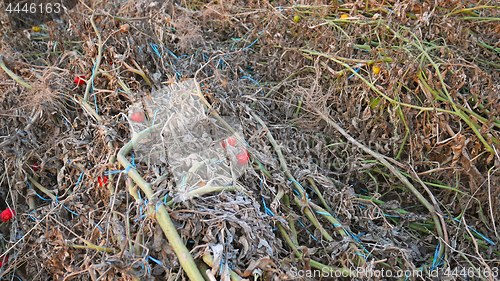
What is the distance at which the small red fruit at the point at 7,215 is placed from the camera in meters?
1.52

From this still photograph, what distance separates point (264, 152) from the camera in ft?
5.16

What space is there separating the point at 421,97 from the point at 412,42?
336 mm

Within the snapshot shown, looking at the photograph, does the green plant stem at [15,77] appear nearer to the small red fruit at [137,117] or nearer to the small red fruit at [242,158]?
the small red fruit at [137,117]

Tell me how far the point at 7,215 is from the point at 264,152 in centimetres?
131

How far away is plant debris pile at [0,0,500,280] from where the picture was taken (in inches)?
45.9

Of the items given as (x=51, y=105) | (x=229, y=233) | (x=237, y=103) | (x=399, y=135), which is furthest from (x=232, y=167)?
(x=51, y=105)

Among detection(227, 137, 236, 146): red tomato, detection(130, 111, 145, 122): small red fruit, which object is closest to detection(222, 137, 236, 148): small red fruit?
detection(227, 137, 236, 146): red tomato

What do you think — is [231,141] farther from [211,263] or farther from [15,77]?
[15,77]

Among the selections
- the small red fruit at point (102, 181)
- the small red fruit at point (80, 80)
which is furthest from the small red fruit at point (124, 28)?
the small red fruit at point (102, 181)

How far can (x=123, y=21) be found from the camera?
198 cm

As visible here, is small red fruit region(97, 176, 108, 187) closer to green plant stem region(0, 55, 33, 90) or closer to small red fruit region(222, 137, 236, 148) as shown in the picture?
small red fruit region(222, 137, 236, 148)
